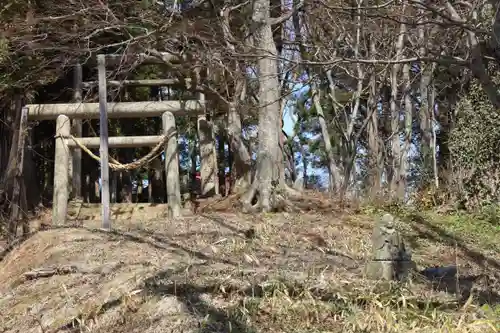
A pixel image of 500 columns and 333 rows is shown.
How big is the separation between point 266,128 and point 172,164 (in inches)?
70.8

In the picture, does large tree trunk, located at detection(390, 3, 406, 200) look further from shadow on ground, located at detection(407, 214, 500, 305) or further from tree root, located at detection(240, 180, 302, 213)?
shadow on ground, located at detection(407, 214, 500, 305)

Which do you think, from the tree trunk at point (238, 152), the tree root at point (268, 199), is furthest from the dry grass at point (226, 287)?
the tree trunk at point (238, 152)

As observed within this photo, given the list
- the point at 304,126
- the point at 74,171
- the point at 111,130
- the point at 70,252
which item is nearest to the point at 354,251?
the point at 70,252

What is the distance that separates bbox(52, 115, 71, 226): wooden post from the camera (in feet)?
29.3

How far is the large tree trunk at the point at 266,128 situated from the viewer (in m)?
9.61

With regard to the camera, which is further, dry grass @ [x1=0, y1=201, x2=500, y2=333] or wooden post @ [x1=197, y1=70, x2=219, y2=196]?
wooden post @ [x1=197, y1=70, x2=219, y2=196]

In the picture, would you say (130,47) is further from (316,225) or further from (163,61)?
(316,225)

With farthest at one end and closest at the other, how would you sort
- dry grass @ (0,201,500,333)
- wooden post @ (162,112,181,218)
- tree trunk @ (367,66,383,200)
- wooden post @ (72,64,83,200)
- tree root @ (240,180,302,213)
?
wooden post @ (72,64,83,200), tree trunk @ (367,66,383,200), tree root @ (240,180,302,213), wooden post @ (162,112,181,218), dry grass @ (0,201,500,333)

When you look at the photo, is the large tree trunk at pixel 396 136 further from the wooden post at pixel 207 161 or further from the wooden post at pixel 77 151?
the wooden post at pixel 77 151

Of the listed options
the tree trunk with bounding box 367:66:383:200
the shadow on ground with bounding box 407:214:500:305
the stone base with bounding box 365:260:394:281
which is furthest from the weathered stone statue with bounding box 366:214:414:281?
the tree trunk with bounding box 367:66:383:200

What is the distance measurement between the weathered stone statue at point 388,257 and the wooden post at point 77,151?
7244 mm

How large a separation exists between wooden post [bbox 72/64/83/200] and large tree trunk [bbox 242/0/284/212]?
369 cm

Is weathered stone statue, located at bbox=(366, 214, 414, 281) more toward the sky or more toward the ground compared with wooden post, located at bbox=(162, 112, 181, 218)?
more toward the ground

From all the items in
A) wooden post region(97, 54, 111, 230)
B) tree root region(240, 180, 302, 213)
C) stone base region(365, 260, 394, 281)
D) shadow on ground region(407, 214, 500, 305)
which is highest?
wooden post region(97, 54, 111, 230)
